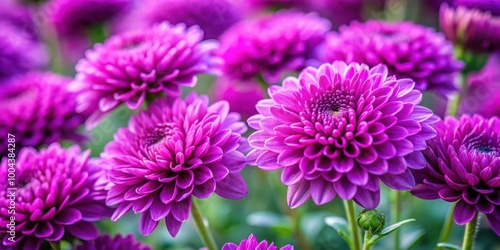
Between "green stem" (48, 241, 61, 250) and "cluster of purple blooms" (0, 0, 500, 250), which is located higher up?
"cluster of purple blooms" (0, 0, 500, 250)

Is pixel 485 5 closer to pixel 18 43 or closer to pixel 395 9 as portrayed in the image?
pixel 395 9

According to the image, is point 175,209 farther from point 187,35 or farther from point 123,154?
point 187,35

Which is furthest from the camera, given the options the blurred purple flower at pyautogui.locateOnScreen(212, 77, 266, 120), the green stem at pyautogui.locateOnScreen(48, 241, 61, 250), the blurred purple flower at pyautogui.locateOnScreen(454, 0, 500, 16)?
the blurred purple flower at pyautogui.locateOnScreen(212, 77, 266, 120)

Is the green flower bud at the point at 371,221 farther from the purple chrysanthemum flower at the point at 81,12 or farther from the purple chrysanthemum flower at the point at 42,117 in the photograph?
the purple chrysanthemum flower at the point at 81,12

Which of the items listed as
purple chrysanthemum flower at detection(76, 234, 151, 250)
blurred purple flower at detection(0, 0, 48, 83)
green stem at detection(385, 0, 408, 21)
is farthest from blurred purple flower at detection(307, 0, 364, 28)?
purple chrysanthemum flower at detection(76, 234, 151, 250)

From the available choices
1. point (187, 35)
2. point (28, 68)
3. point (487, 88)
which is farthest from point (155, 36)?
point (487, 88)

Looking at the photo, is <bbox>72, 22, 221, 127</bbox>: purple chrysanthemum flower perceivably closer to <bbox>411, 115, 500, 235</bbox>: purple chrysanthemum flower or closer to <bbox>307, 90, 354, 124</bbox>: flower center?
<bbox>307, 90, 354, 124</bbox>: flower center

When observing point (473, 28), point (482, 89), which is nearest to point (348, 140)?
point (473, 28)
